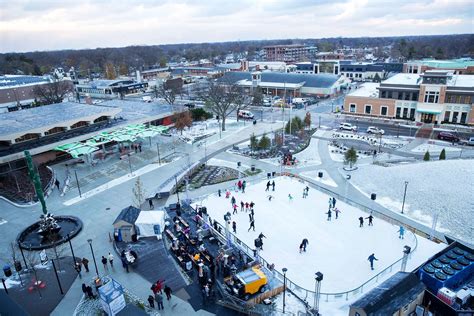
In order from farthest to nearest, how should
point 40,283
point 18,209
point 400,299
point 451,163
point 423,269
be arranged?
point 451,163
point 18,209
point 40,283
point 423,269
point 400,299

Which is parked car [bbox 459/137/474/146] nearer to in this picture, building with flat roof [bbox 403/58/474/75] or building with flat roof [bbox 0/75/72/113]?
building with flat roof [bbox 403/58/474/75]

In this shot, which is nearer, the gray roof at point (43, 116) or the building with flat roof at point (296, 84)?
the gray roof at point (43, 116)

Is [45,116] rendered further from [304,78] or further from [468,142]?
[304,78]

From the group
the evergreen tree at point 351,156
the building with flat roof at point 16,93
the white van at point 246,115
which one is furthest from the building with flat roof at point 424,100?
the building with flat roof at point 16,93

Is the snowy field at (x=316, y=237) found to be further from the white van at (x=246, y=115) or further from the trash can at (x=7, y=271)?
the white van at (x=246, y=115)

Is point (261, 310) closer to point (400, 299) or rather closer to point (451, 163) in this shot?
point (400, 299)

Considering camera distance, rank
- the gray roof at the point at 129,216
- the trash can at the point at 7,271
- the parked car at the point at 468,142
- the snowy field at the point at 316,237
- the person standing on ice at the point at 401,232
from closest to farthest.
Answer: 1. the snowy field at the point at 316,237
2. the trash can at the point at 7,271
3. the person standing on ice at the point at 401,232
4. the gray roof at the point at 129,216
5. the parked car at the point at 468,142

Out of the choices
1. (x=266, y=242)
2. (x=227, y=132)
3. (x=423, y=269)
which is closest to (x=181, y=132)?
(x=227, y=132)

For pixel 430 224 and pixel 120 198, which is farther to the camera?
pixel 120 198
